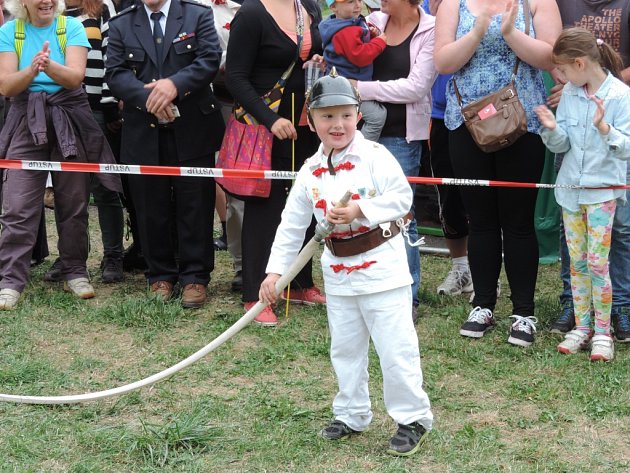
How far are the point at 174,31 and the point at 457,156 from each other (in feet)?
6.60

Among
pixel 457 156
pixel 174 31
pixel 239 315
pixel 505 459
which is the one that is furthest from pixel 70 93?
pixel 505 459

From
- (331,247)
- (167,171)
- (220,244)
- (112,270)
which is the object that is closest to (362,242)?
(331,247)

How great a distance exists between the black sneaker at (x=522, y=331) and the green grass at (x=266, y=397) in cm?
6

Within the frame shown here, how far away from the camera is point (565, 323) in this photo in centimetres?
576

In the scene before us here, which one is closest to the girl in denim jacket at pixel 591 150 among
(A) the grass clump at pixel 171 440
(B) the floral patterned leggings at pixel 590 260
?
(B) the floral patterned leggings at pixel 590 260

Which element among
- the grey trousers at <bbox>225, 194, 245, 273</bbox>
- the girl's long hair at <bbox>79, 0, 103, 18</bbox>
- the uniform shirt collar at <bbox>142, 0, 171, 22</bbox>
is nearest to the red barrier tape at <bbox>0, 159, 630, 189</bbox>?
the grey trousers at <bbox>225, 194, 245, 273</bbox>

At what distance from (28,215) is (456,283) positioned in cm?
292

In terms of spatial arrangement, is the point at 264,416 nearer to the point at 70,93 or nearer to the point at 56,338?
the point at 56,338

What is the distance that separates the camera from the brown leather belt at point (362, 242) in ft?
13.1

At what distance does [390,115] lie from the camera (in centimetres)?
584

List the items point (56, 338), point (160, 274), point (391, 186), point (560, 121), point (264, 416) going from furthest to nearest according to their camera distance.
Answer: point (160, 274)
point (56, 338)
point (560, 121)
point (264, 416)
point (391, 186)

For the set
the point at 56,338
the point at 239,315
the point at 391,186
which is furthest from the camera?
the point at 239,315

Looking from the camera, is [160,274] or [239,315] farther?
[160,274]

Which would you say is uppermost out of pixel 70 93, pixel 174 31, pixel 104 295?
pixel 174 31
